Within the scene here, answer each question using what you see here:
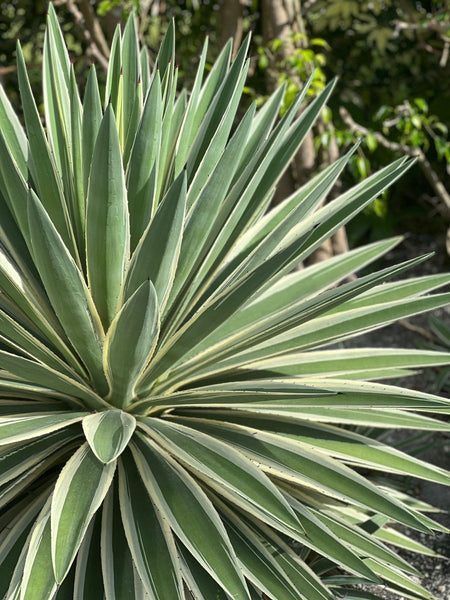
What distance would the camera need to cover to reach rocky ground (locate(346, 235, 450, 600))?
246cm

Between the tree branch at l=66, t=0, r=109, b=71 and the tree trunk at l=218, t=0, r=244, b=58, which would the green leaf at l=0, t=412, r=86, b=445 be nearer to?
the tree branch at l=66, t=0, r=109, b=71

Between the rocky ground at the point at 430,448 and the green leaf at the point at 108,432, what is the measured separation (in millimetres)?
915

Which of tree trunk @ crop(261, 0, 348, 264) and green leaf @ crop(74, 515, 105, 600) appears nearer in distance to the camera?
green leaf @ crop(74, 515, 105, 600)

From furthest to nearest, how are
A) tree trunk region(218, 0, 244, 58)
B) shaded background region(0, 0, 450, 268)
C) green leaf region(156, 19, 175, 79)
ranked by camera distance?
tree trunk region(218, 0, 244, 58)
shaded background region(0, 0, 450, 268)
green leaf region(156, 19, 175, 79)

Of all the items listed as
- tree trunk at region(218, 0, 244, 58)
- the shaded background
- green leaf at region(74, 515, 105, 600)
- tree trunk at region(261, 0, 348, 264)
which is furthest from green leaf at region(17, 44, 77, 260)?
tree trunk at region(218, 0, 244, 58)

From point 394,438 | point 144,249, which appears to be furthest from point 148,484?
point 394,438

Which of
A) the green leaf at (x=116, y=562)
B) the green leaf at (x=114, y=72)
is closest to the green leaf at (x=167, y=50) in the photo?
the green leaf at (x=114, y=72)

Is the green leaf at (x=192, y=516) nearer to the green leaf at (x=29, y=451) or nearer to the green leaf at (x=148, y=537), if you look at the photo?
the green leaf at (x=148, y=537)

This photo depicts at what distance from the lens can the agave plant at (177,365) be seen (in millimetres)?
1503

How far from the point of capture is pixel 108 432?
1472 millimetres

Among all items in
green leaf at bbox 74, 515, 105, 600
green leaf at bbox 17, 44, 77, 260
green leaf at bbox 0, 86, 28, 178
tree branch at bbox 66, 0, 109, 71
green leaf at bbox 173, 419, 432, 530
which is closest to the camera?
green leaf at bbox 74, 515, 105, 600

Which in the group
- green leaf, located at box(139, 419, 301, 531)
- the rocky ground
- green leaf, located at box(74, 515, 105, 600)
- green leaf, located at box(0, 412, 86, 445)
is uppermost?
green leaf, located at box(0, 412, 86, 445)

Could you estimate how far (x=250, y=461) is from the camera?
1.59 metres

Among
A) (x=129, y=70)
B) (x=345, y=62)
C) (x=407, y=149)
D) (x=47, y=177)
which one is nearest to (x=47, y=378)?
(x=47, y=177)
